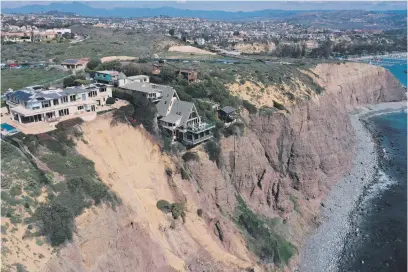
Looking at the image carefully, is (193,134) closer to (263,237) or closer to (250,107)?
(263,237)

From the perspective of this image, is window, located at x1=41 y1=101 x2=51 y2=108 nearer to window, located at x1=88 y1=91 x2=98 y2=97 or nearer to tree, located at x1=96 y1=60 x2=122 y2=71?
window, located at x1=88 y1=91 x2=98 y2=97

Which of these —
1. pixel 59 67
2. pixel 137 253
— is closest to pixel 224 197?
pixel 137 253

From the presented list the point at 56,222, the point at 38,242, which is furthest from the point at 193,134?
the point at 38,242

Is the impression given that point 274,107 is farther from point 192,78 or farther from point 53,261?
point 53,261

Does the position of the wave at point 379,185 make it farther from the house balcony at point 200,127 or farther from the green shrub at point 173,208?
the green shrub at point 173,208

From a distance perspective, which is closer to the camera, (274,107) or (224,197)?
(224,197)

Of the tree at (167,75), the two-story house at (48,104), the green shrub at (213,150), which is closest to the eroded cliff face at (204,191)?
the green shrub at (213,150)

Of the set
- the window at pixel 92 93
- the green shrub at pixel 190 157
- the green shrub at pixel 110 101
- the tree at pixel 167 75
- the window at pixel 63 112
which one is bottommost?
the green shrub at pixel 190 157
